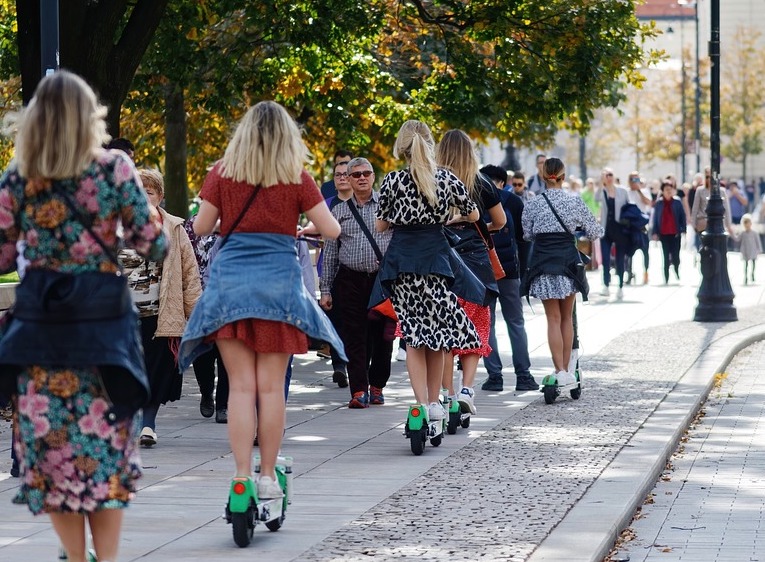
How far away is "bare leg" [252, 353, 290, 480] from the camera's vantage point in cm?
664

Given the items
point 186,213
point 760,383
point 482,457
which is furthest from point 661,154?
point 482,457

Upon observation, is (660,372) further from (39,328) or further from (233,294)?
(39,328)

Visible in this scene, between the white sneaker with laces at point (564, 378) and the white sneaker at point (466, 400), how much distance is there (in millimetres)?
1292

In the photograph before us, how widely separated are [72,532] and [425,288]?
431cm

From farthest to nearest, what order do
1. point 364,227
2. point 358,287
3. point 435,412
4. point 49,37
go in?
point 358,287
point 364,227
point 435,412
point 49,37

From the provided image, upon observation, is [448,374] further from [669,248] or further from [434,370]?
[669,248]

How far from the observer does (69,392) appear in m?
5.11

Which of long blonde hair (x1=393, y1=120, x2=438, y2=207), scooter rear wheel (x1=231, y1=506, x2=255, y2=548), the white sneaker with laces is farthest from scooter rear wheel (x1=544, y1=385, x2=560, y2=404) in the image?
scooter rear wheel (x1=231, y1=506, x2=255, y2=548)

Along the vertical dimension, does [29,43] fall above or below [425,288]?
above

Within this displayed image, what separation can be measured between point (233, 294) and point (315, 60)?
1182cm

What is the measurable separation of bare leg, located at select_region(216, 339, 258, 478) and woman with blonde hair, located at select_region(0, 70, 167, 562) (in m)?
1.42

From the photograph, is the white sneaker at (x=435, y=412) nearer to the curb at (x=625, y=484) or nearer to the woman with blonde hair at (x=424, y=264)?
the woman with blonde hair at (x=424, y=264)

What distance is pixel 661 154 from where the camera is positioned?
81.0 meters

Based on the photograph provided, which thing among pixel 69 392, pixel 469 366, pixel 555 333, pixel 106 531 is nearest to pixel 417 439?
pixel 469 366
